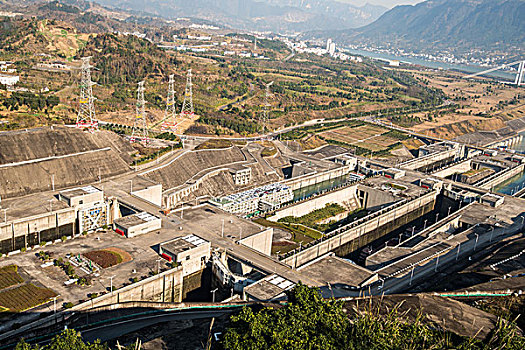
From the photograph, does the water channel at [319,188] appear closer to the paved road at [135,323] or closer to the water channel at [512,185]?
the water channel at [512,185]

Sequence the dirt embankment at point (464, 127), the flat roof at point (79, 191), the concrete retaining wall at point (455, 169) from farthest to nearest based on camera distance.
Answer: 1. the dirt embankment at point (464, 127)
2. the concrete retaining wall at point (455, 169)
3. the flat roof at point (79, 191)

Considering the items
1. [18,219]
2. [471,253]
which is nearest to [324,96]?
[471,253]

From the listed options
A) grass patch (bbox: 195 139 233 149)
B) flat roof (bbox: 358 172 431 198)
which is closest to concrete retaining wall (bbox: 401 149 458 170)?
flat roof (bbox: 358 172 431 198)

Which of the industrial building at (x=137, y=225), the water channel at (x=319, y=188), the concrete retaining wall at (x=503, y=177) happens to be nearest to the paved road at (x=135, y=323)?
the industrial building at (x=137, y=225)

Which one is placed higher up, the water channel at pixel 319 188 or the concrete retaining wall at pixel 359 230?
the concrete retaining wall at pixel 359 230

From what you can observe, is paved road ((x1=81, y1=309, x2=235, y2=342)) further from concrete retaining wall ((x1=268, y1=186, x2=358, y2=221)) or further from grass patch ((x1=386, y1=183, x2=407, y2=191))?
grass patch ((x1=386, y1=183, x2=407, y2=191))

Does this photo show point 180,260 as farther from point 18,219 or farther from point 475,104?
point 475,104
